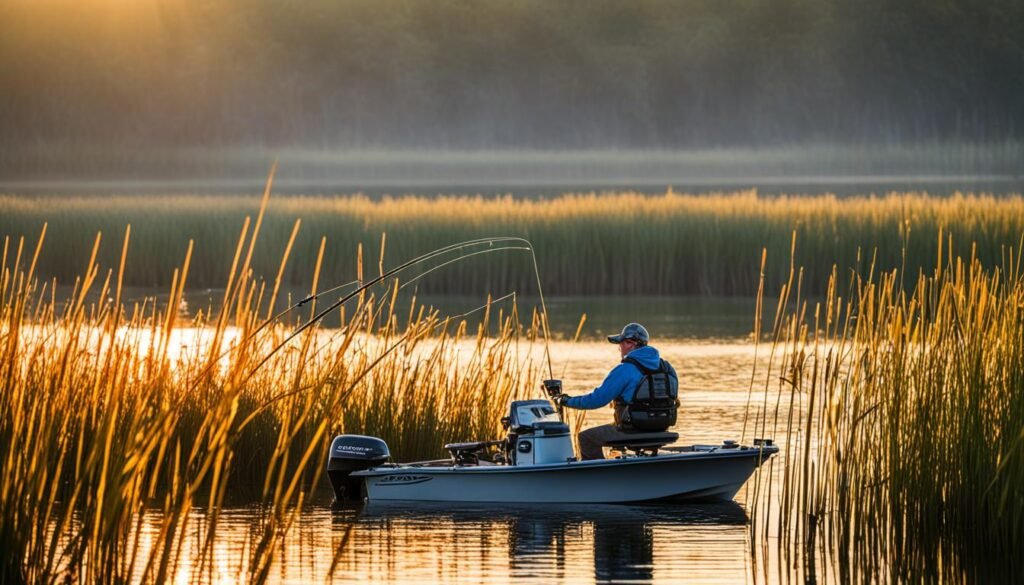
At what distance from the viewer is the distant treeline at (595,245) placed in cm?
3356

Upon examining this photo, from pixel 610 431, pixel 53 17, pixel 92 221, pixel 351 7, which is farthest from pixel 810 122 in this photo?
pixel 610 431

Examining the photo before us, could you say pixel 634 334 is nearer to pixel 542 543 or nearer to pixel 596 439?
pixel 596 439

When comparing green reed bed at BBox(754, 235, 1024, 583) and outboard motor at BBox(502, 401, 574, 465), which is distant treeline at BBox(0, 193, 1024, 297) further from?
green reed bed at BBox(754, 235, 1024, 583)

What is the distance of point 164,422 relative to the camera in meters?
7.54

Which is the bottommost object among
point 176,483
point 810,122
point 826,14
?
point 176,483

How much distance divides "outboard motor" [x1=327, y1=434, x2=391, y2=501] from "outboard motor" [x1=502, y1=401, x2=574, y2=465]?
2.98ft

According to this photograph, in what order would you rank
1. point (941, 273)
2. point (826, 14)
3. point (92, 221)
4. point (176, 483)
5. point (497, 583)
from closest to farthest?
1. point (176, 483)
2. point (497, 583)
3. point (941, 273)
4. point (92, 221)
5. point (826, 14)

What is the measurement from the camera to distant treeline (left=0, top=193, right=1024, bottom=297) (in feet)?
110

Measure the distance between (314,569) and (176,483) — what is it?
7.74 feet

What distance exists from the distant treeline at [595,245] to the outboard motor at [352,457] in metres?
19.4

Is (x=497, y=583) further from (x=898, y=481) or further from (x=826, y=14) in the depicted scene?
(x=826, y=14)

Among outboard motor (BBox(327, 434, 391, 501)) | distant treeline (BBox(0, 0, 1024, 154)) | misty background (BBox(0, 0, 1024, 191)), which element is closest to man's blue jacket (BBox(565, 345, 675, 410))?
outboard motor (BBox(327, 434, 391, 501))

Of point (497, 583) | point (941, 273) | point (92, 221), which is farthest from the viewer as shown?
point (92, 221)

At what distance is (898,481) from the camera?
10211mm
